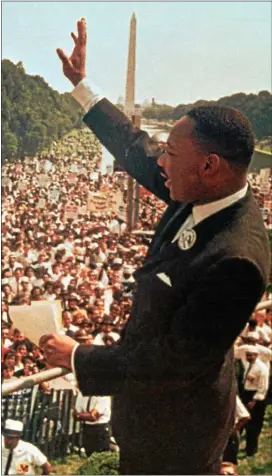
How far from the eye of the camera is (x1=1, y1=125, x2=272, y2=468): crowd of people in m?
5.16

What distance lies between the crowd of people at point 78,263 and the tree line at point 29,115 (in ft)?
0.69

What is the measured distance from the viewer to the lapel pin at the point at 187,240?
133 cm

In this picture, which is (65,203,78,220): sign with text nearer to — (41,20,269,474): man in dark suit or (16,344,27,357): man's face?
(16,344,27,357): man's face

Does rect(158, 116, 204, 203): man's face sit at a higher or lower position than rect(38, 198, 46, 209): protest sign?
higher

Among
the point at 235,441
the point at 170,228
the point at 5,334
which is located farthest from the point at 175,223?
the point at 5,334

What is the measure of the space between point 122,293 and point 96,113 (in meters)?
5.42

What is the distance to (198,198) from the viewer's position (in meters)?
1.31

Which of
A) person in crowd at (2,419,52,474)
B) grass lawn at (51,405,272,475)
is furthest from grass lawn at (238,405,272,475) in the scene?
person in crowd at (2,419,52,474)

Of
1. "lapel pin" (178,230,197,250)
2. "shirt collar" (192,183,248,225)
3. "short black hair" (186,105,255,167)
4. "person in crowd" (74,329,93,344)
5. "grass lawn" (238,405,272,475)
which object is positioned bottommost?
"grass lawn" (238,405,272,475)

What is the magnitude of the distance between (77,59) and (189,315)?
756 millimetres

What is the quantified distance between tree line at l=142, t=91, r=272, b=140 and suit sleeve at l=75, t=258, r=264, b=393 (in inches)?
50.8

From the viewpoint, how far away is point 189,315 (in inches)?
47.7

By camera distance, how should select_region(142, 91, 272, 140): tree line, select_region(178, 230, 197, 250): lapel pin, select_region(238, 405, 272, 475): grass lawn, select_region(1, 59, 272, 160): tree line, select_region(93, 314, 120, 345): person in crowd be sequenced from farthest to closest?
select_region(93, 314, 120, 345): person in crowd → select_region(238, 405, 272, 475): grass lawn → select_region(1, 59, 272, 160): tree line → select_region(142, 91, 272, 140): tree line → select_region(178, 230, 197, 250): lapel pin

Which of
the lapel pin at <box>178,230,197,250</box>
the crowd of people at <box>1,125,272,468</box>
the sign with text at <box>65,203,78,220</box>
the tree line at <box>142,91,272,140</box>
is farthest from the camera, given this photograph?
the sign with text at <box>65,203,78,220</box>
